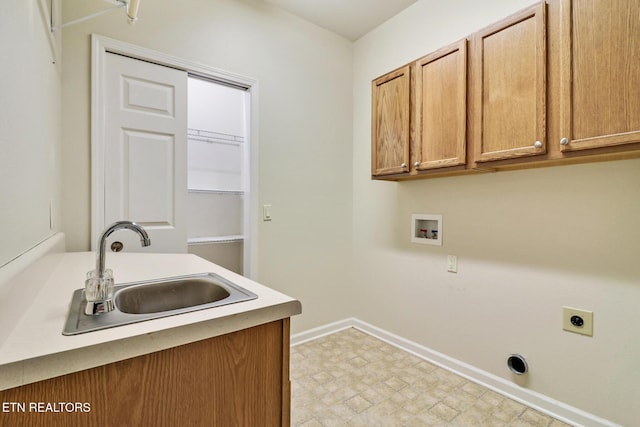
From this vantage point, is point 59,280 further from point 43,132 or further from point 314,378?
point 314,378

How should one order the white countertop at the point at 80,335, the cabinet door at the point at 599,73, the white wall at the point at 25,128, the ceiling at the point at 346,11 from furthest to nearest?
the ceiling at the point at 346,11 → the cabinet door at the point at 599,73 → the white wall at the point at 25,128 → the white countertop at the point at 80,335

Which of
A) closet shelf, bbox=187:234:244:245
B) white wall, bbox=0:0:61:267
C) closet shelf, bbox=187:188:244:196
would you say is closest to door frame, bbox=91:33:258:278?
white wall, bbox=0:0:61:267

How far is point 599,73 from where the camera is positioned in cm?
127

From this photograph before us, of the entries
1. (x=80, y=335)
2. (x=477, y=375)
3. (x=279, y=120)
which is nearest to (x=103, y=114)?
(x=279, y=120)

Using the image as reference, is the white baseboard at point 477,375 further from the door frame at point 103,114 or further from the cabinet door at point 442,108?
the cabinet door at point 442,108

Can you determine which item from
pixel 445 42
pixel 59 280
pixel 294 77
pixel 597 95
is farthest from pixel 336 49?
pixel 59 280

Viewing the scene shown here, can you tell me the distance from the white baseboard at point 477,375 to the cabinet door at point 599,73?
138 centimetres

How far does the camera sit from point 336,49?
111 inches

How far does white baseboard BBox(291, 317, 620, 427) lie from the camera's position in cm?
159

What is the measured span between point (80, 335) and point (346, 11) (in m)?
2.76

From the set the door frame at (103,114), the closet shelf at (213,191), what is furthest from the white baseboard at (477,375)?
A: the closet shelf at (213,191)

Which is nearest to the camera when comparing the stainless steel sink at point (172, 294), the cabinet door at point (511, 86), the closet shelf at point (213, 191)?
the stainless steel sink at point (172, 294)

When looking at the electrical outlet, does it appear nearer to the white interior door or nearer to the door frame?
the door frame

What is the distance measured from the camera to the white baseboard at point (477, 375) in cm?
159
